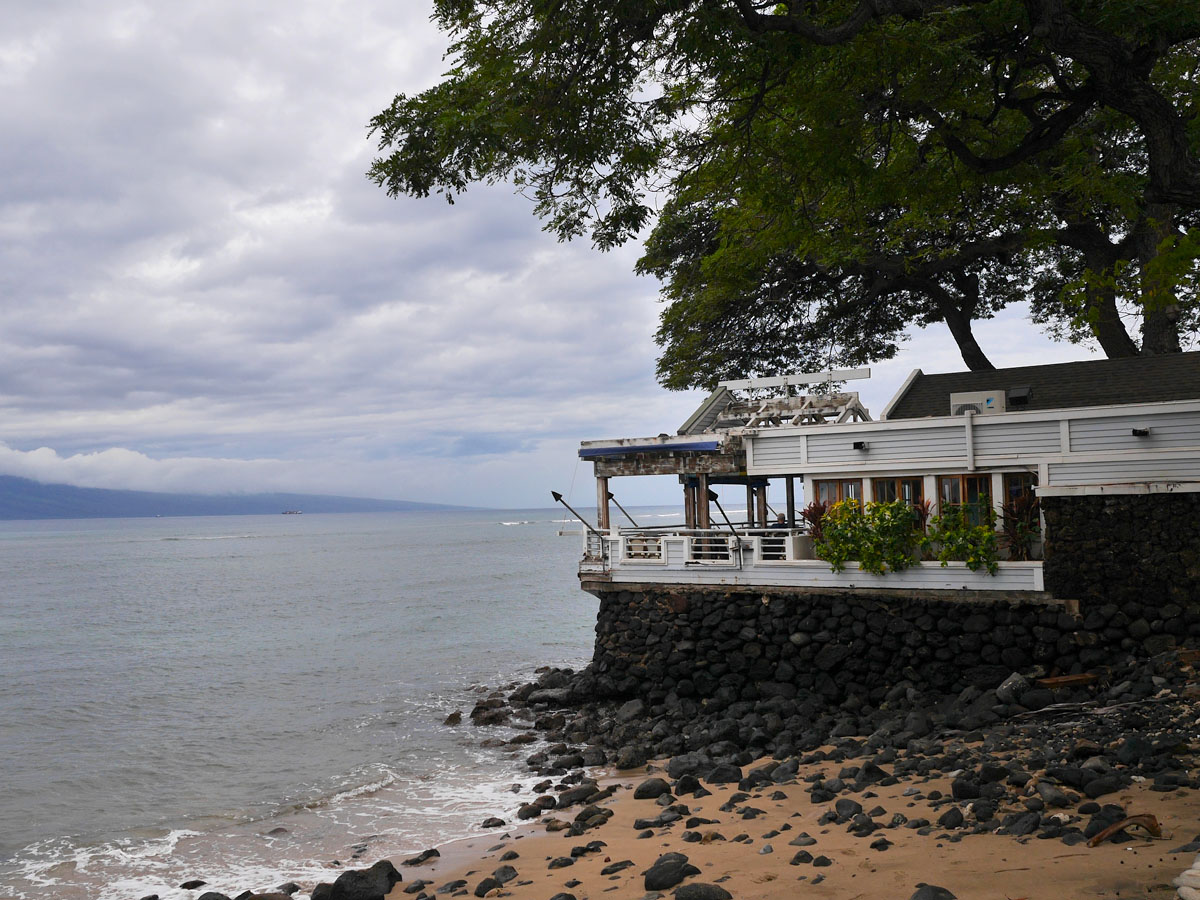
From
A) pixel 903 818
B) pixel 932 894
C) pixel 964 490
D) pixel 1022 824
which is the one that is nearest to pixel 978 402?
pixel 964 490

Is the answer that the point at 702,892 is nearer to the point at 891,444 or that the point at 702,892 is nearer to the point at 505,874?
the point at 505,874

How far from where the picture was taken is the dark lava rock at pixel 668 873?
9383mm

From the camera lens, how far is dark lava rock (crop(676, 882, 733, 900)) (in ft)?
28.1

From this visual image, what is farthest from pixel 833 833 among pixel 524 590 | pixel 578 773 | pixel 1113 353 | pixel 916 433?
pixel 524 590

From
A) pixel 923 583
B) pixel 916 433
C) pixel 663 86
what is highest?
pixel 663 86

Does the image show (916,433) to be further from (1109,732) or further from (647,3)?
(647,3)

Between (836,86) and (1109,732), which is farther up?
(836,86)

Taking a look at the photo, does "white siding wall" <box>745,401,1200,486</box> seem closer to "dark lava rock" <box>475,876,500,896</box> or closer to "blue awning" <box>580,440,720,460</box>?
"blue awning" <box>580,440,720,460</box>

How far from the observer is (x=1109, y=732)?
1176 cm

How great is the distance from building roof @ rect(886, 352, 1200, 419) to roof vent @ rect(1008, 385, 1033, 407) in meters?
0.05

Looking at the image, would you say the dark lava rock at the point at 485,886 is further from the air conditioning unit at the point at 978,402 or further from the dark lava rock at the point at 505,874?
the air conditioning unit at the point at 978,402

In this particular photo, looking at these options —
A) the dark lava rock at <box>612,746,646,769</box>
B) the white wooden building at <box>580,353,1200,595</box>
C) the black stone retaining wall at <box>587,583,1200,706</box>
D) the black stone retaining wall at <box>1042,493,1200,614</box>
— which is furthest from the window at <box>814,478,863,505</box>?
the dark lava rock at <box>612,746,646,769</box>

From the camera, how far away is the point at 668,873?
946cm

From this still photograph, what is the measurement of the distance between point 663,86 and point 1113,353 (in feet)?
62.8
